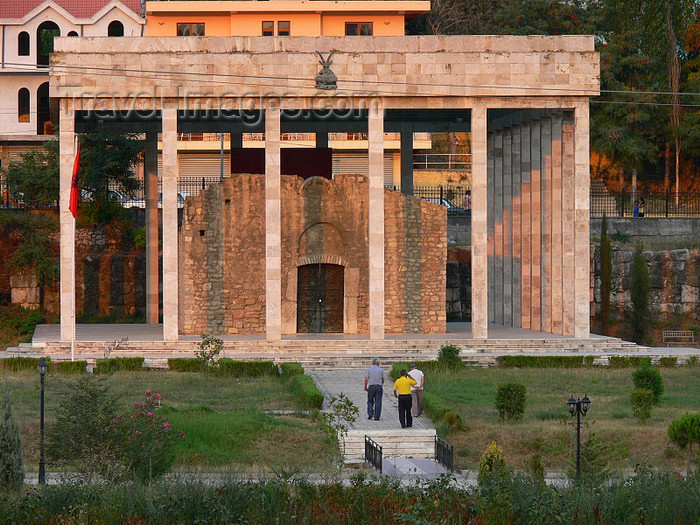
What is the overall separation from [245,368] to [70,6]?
3669 cm

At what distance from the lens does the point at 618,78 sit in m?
57.2

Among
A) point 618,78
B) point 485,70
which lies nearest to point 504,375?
point 485,70

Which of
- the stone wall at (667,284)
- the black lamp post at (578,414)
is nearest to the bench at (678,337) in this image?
the stone wall at (667,284)

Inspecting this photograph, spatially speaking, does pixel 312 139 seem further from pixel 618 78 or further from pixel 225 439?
pixel 225 439

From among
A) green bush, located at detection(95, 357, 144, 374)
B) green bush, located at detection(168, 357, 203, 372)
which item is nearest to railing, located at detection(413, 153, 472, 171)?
green bush, located at detection(168, 357, 203, 372)

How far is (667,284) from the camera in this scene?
49969 millimetres

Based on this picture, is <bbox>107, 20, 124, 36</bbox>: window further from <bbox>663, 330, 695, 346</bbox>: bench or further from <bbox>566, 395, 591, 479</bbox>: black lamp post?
<bbox>566, 395, 591, 479</bbox>: black lamp post

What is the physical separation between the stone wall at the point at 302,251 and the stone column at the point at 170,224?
173 centimetres

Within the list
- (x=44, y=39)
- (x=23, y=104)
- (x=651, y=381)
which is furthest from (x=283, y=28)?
(x=651, y=381)

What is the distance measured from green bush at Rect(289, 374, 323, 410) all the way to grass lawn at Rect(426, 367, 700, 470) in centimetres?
306

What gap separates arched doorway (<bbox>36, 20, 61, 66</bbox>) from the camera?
62406 mm

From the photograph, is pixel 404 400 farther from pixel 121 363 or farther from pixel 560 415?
pixel 121 363

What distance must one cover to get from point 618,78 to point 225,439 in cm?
3870

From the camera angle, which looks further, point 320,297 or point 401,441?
point 320,297
